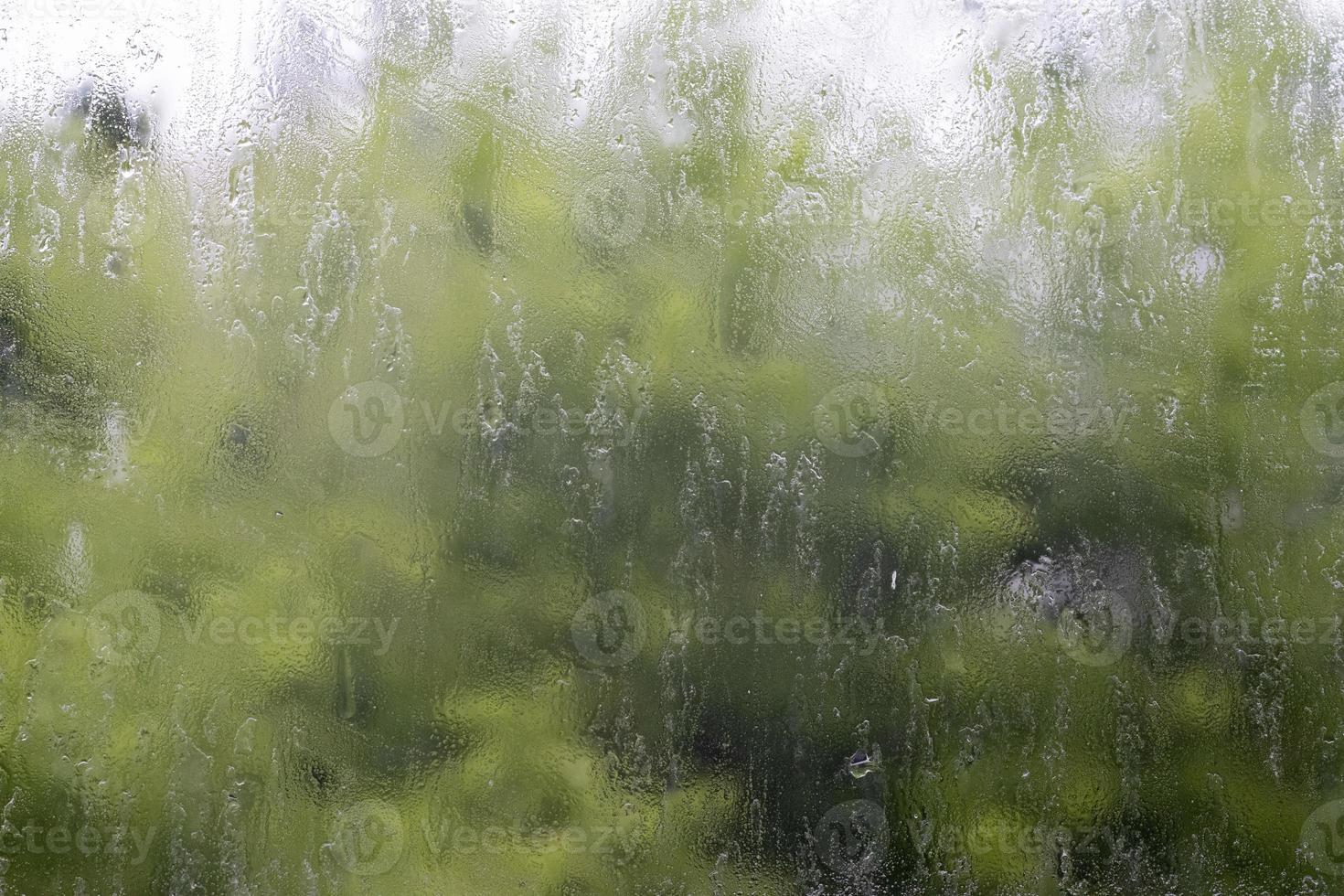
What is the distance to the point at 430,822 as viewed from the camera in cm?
331

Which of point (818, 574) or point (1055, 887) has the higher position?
point (818, 574)

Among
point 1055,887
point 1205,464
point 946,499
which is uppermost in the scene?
point 1205,464

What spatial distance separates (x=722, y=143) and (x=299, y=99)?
63.5 inches

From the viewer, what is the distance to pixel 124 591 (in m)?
3.29

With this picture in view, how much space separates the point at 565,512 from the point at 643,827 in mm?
1207

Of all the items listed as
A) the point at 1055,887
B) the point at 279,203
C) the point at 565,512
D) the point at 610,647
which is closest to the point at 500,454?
the point at 565,512

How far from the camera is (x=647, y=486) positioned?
3326mm

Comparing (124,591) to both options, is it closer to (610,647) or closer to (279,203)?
(279,203)

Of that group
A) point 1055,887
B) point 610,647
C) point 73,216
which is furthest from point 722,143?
point 1055,887

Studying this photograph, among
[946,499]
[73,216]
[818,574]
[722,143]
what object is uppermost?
[722,143]

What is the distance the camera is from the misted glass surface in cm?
330

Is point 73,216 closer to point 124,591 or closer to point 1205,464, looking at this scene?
point 124,591

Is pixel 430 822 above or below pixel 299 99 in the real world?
below

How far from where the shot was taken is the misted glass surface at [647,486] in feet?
10.8
